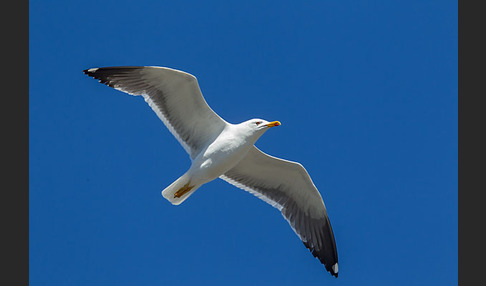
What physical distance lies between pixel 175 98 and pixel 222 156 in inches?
36.8

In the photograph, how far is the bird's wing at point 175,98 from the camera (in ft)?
25.2

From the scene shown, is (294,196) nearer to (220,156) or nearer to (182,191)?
(220,156)

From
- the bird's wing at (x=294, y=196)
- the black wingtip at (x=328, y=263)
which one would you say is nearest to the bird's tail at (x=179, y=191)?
the bird's wing at (x=294, y=196)

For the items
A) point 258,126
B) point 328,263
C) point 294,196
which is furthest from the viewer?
point 328,263

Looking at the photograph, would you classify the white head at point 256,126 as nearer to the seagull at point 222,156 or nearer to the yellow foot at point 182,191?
the seagull at point 222,156

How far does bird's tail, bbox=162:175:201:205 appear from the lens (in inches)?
302

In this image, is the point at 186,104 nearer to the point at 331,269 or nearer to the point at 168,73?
the point at 168,73

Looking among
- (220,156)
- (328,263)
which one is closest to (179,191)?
(220,156)

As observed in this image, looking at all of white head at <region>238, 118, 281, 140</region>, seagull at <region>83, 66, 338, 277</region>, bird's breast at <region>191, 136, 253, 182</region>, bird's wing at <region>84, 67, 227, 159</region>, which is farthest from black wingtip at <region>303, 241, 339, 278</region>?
bird's wing at <region>84, 67, 227, 159</region>

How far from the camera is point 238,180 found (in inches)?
334

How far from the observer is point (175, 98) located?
25.7 ft

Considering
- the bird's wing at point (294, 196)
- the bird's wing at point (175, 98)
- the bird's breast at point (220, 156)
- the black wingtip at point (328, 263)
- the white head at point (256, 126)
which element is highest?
the bird's wing at point (175, 98)

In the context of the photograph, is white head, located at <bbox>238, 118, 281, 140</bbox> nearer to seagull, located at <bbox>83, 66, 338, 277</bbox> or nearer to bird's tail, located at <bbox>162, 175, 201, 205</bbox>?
seagull, located at <bbox>83, 66, 338, 277</bbox>

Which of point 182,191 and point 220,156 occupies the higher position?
point 220,156
